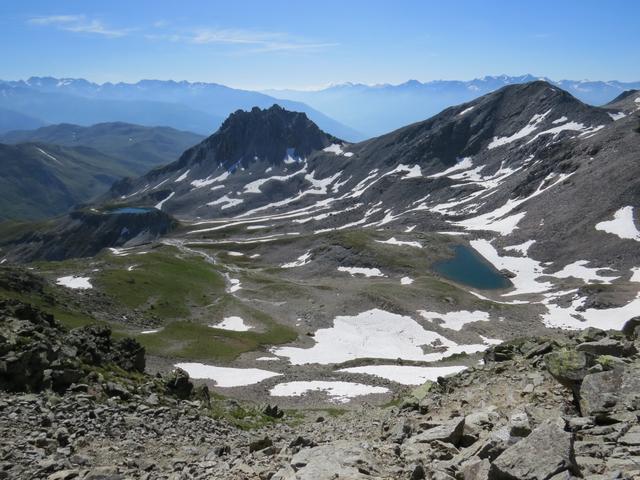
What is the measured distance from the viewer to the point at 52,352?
80.0ft

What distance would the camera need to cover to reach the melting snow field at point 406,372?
5116 cm

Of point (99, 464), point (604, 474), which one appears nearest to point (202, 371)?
point (99, 464)

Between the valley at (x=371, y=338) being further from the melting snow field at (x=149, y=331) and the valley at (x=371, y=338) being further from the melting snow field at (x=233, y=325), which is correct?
the melting snow field at (x=233, y=325)

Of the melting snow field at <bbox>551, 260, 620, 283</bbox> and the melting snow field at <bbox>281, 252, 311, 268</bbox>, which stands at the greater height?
the melting snow field at <bbox>551, 260, 620, 283</bbox>

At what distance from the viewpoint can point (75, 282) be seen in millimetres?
87000

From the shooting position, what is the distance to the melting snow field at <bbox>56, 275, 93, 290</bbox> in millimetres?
84438

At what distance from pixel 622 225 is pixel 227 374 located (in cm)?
11112

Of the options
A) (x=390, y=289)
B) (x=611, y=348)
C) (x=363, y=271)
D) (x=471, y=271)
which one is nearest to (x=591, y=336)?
(x=611, y=348)

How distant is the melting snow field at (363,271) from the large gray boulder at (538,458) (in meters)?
106

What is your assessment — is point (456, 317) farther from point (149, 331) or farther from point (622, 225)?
point (622, 225)

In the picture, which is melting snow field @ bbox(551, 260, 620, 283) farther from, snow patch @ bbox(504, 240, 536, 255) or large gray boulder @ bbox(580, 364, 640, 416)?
large gray boulder @ bbox(580, 364, 640, 416)

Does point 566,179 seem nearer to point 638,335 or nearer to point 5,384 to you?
point 638,335

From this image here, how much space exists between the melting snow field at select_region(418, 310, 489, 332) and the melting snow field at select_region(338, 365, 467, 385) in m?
27.3

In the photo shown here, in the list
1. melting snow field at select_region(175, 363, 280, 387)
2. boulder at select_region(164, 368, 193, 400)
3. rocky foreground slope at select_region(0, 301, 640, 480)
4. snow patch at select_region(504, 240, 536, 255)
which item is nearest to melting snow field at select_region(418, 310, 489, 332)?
melting snow field at select_region(175, 363, 280, 387)
